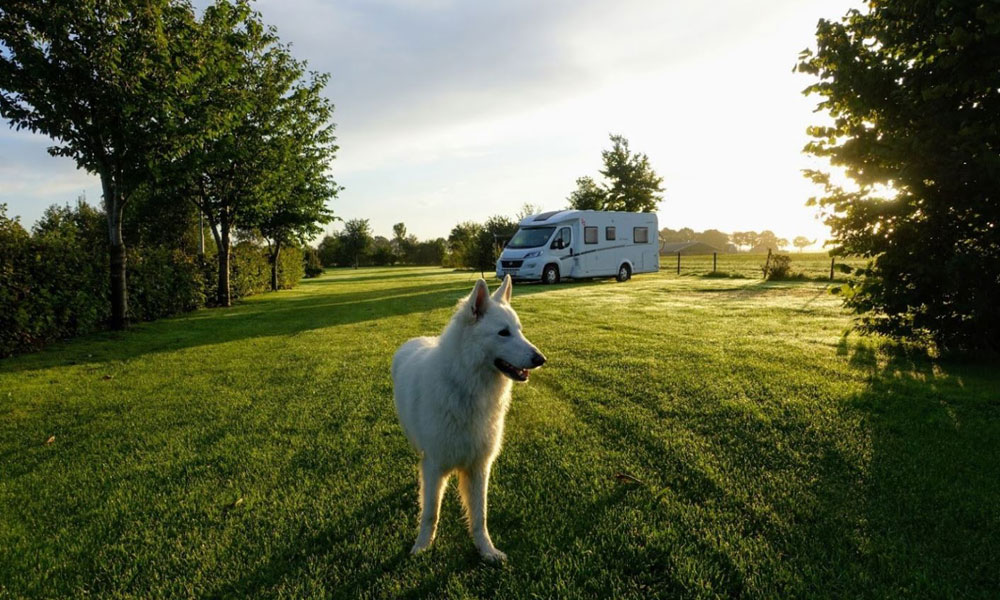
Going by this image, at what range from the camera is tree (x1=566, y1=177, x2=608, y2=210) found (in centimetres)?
4225

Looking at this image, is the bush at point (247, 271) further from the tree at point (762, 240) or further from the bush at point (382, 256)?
the tree at point (762, 240)

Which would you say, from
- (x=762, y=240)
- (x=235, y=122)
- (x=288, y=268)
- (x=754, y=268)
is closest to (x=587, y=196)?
(x=754, y=268)

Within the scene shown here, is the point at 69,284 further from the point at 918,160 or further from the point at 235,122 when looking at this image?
the point at 918,160

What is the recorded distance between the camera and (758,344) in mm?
7660

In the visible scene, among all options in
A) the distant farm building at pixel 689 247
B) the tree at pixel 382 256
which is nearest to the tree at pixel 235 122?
the tree at pixel 382 256

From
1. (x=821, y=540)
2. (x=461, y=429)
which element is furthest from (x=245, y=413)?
(x=821, y=540)

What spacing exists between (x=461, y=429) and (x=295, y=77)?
63.9ft

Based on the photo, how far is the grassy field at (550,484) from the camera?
2.43 meters

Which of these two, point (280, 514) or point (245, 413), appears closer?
point (280, 514)

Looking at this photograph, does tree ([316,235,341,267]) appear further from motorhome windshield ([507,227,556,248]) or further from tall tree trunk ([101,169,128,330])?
tall tree trunk ([101,169,128,330])

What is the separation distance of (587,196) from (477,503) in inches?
1685

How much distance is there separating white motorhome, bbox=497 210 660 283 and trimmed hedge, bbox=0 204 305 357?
1369 centimetres

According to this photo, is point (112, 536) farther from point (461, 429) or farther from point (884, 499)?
point (884, 499)

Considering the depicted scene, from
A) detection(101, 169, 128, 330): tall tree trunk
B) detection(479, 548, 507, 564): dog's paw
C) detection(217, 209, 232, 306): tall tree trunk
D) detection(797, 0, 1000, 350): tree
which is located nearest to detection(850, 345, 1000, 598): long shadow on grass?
detection(797, 0, 1000, 350): tree
